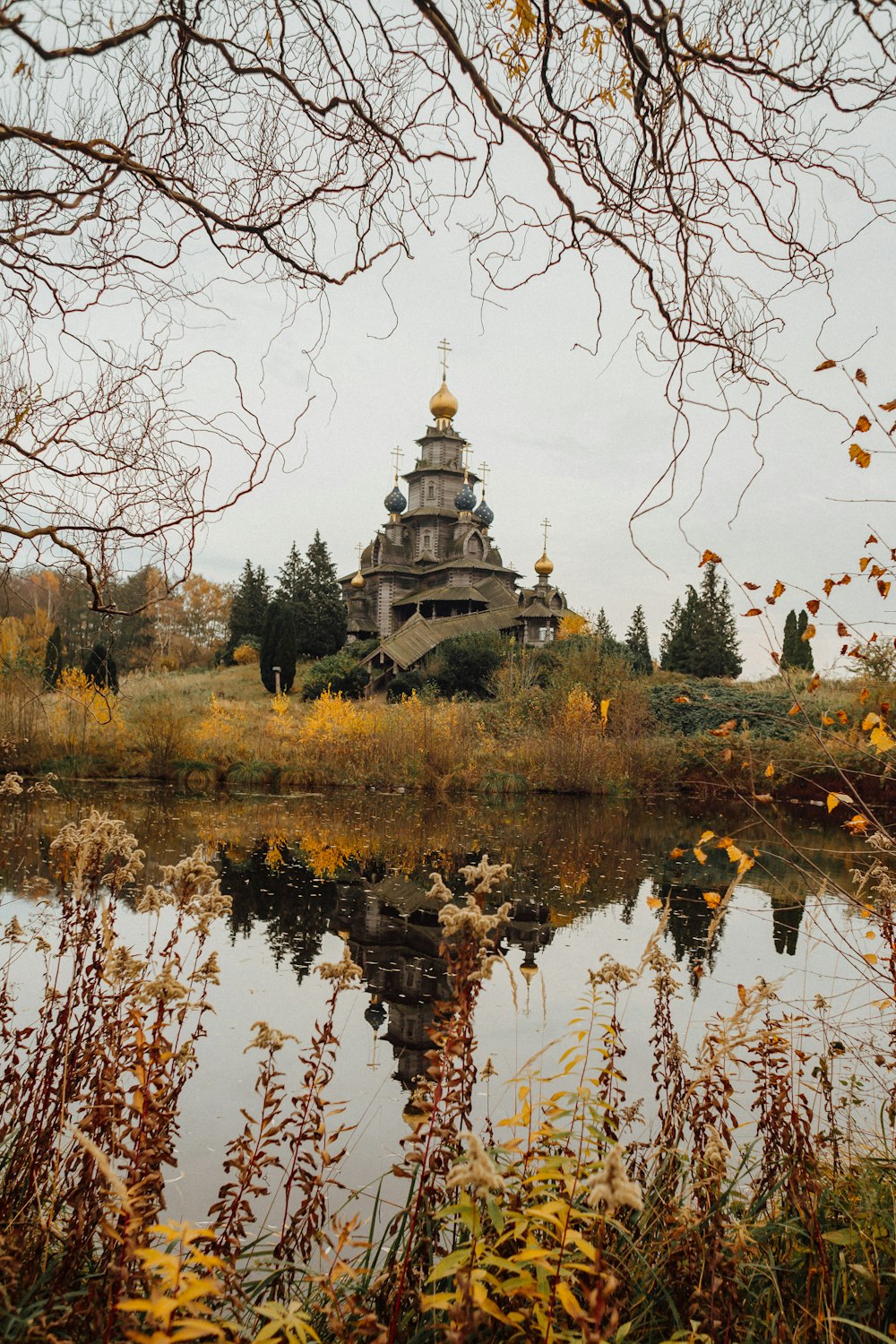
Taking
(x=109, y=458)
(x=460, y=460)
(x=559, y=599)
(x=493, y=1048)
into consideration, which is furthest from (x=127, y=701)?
(x=460, y=460)

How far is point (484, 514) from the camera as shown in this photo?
5138cm

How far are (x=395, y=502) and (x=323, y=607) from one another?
12.7 m

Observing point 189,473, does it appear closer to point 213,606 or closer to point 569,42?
point 569,42

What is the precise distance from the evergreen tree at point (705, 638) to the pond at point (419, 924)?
25.8 meters

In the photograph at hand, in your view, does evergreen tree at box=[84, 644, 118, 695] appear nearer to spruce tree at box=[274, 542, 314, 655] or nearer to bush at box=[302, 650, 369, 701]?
bush at box=[302, 650, 369, 701]

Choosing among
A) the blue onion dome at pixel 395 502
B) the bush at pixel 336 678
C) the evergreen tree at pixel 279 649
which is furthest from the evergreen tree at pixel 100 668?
the blue onion dome at pixel 395 502

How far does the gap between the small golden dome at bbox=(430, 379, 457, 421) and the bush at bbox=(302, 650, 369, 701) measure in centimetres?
2030

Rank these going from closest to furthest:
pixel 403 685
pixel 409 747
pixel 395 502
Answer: pixel 409 747, pixel 403 685, pixel 395 502

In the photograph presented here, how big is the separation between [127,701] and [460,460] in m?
35.8

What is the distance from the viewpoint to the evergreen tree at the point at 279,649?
3822cm

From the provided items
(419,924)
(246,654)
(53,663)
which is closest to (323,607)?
(246,654)

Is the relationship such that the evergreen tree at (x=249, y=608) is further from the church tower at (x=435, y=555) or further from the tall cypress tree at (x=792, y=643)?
the tall cypress tree at (x=792, y=643)

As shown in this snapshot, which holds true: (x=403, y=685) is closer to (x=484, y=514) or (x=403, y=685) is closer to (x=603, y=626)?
(x=603, y=626)

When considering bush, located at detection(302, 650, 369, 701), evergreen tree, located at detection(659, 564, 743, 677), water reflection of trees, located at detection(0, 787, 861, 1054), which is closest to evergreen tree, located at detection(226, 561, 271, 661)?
bush, located at detection(302, 650, 369, 701)
